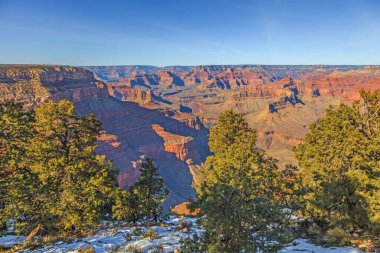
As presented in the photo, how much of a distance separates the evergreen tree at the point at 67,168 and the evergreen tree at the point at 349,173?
44.3 ft

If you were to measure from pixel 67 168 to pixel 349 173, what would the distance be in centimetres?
1724

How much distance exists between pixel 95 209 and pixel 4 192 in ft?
17.0

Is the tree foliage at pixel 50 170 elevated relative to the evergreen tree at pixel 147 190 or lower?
elevated

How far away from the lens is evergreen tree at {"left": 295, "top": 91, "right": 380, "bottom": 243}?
16938 millimetres

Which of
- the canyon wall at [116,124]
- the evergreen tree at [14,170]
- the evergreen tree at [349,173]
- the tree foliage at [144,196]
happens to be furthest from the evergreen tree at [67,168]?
the canyon wall at [116,124]

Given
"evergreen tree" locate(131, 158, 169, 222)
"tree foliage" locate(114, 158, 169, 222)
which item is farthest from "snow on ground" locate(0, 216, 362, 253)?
"evergreen tree" locate(131, 158, 169, 222)

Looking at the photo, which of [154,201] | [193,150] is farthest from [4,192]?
[193,150]

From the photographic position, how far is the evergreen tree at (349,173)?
16.9 metres

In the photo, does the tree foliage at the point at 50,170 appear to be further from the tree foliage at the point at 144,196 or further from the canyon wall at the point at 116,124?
the canyon wall at the point at 116,124

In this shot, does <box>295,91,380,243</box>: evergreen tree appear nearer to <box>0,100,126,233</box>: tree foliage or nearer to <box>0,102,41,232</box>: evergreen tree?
<box>0,100,126,233</box>: tree foliage

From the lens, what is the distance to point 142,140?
173m

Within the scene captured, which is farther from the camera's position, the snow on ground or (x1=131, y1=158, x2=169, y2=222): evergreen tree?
(x1=131, y1=158, x2=169, y2=222): evergreen tree

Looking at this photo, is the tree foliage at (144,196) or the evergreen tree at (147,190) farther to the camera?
the evergreen tree at (147,190)

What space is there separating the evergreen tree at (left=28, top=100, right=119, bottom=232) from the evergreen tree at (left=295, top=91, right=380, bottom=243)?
13506mm
